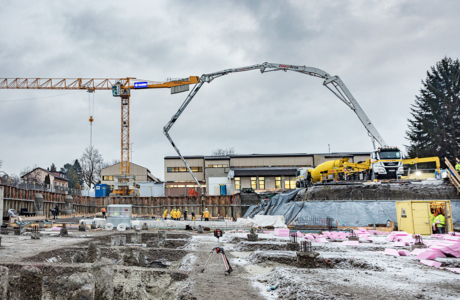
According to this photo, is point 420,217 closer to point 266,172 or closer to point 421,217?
point 421,217

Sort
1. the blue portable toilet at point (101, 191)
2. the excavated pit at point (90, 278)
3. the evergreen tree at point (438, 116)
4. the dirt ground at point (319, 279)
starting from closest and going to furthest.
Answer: the excavated pit at point (90, 278) → the dirt ground at point (319, 279) → the evergreen tree at point (438, 116) → the blue portable toilet at point (101, 191)

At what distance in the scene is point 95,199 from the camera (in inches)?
2000

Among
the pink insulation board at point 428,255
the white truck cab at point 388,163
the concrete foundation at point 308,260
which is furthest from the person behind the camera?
the white truck cab at point 388,163

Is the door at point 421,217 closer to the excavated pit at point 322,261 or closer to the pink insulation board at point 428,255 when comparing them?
the pink insulation board at point 428,255

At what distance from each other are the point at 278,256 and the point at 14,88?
7534 cm

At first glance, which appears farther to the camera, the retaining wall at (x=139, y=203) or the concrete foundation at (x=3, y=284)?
the retaining wall at (x=139, y=203)

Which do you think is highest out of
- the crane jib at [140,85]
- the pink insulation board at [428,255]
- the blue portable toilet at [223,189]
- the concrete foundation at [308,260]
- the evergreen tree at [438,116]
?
the crane jib at [140,85]

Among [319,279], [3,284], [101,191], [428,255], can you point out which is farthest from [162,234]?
[101,191]

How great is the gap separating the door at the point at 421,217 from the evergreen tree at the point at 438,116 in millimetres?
32280

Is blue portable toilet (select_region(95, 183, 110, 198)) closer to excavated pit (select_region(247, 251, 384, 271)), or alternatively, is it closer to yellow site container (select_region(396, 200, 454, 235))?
yellow site container (select_region(396, 200, 454, 235))

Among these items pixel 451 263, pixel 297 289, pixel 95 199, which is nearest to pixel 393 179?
pixel 451 263

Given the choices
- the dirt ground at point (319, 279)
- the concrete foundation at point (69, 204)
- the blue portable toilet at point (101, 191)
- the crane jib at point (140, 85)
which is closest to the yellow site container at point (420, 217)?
the dirt ground at point (319, 279)

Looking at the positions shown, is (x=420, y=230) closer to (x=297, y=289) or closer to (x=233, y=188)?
(x=297, y=289)

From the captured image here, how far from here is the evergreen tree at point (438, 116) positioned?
154 ft
